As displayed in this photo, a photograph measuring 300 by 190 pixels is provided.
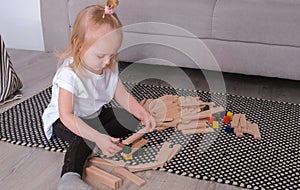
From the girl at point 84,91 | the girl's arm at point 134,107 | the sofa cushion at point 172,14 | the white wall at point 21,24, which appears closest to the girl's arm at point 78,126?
the girl at point 84,91

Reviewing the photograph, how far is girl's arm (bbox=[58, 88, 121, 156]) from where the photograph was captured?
1185 mm

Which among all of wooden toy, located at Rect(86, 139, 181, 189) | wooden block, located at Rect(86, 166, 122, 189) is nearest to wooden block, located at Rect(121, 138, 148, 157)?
wooden toy, located at Rect(86, 139, 181, 189)

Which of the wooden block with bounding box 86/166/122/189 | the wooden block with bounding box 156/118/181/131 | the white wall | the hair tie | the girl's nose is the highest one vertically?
the hair tie

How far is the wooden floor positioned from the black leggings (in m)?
0.06

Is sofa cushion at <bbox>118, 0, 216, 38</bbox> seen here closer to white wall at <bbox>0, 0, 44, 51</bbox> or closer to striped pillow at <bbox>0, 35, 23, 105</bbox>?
striped pillow at <bbox>0, 35, 23, 105</bbox>

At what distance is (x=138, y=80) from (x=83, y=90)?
681 millimetres

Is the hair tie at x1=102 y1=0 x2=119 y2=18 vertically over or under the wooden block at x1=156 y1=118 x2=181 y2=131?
over

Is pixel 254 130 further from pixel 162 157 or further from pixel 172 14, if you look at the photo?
pixel 172 14

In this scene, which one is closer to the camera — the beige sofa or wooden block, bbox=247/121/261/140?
wooden block, bbox=247/121/261/140

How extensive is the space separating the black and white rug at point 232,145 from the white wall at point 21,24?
2.87 feet

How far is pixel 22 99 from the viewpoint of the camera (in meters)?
1.69

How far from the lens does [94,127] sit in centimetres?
132

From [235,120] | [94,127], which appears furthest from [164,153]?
[235,120]

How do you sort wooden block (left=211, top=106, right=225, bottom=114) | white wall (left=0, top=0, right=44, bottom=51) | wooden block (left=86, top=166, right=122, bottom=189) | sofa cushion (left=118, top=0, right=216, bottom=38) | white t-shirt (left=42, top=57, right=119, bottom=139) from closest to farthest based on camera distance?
wooden block (left=86, top=166, right=122, bottom=189) → white t-shirt (left=42, top=57, right=119, bottom=139) → wooden block (left=211, top=106, right=225, bottom=114) → sofa cushion (left=118, top=0, right=216, bottom=38) → white wall (left=0, top=0, right=44, bottom=51)
